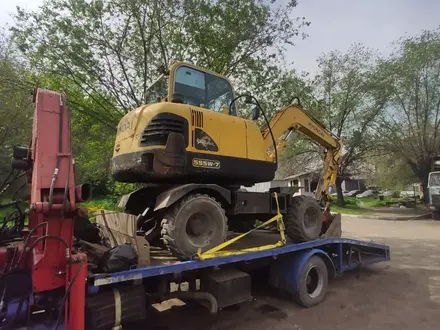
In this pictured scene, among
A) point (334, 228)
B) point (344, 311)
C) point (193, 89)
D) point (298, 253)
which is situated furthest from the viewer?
point (334, 228)

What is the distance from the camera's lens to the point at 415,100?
80.2 ft

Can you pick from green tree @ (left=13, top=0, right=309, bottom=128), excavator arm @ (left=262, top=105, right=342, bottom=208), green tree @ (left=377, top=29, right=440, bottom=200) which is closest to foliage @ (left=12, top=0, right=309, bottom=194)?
green tree @ (left=13, top=0, right=309, bottom=128)

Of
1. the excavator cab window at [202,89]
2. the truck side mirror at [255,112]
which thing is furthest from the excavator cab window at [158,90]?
the truck side mirror at [255,112]

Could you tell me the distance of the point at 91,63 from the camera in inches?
472

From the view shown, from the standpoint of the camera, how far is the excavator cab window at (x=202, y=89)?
5.62 metres

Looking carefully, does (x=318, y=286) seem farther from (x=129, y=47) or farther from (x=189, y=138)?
(x=129, y=47)

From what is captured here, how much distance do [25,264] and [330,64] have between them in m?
26.8

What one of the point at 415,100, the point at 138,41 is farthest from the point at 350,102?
the point at 138,41

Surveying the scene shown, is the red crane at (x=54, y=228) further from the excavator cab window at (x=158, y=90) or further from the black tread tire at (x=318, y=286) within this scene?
the black tread tire at (x=318, y=286)

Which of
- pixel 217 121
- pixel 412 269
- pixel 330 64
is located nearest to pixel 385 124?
pixel 330 64

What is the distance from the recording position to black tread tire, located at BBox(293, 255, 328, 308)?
6.02m

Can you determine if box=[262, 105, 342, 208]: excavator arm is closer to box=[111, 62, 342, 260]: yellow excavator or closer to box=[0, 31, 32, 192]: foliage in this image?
box=[111, 62, 342, 260]: yellow excavator

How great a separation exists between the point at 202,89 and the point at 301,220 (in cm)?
296

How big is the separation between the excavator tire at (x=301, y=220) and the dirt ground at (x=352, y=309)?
119cm
